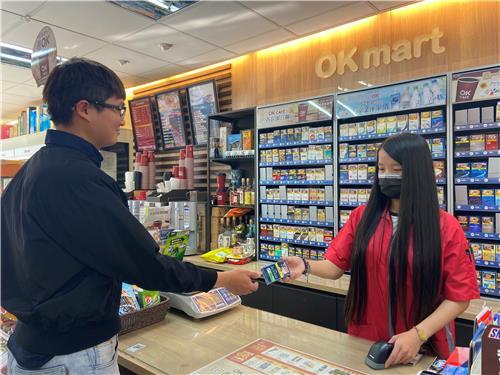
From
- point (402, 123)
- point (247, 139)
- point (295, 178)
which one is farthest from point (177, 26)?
point (402, 123)

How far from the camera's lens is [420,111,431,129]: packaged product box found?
2891 millimetres

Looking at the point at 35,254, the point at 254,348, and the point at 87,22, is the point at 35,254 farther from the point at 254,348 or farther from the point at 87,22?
the point at 87,22

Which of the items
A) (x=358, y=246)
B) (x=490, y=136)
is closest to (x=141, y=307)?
(x=358, y=246)

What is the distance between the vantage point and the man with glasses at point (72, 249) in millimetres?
1123

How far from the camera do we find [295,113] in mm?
3646

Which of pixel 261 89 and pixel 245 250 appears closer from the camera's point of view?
pixel 245 250

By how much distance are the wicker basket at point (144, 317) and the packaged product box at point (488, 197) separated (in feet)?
7.52

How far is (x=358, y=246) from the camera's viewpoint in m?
1.87

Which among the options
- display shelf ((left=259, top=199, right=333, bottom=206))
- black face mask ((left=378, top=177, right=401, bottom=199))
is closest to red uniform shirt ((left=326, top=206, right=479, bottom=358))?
black face mask ((left=378, top=177, right=401, bottom=199))

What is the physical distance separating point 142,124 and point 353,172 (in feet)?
12.7

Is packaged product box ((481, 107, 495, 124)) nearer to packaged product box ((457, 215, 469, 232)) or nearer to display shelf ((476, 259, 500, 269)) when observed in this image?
packaged product box ((457, 215, 469, 232))

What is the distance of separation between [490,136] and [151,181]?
4401mm

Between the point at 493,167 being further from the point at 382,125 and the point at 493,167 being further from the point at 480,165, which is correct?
the point at 382,125

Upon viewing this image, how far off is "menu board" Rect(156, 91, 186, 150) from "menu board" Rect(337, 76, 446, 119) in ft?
9.03
